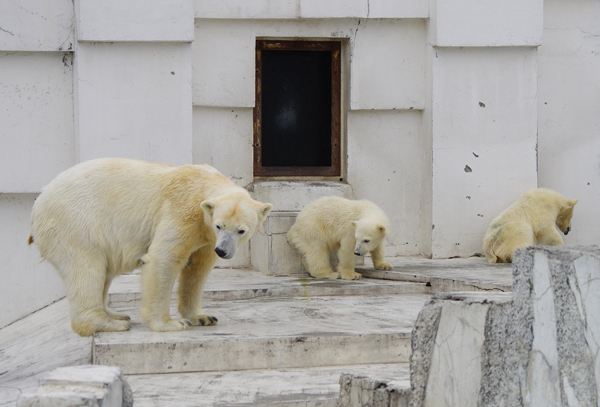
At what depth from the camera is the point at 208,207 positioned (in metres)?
3.91

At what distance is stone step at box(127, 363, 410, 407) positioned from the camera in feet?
11.0

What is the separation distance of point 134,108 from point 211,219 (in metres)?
3.05

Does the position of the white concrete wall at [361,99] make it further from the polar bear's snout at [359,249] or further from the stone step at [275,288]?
the polar bear's snout at [359,249]

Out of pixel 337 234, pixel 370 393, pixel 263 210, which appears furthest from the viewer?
pixel 337 234

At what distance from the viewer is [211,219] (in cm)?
395

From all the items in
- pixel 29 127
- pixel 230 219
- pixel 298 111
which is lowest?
pixel 230 219

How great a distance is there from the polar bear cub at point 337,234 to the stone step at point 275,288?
174 millimetres

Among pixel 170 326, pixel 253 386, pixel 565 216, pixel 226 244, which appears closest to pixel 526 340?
pixel 253 386

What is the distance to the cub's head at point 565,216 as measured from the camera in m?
6.85

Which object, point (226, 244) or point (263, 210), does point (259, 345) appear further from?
point (263, 210)

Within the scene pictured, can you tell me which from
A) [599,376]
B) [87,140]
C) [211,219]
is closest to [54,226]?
[211,219]

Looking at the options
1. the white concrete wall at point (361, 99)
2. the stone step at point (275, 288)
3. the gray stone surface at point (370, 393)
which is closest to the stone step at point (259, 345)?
the stone step at point (275, 288)

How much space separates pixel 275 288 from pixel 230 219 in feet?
6.27

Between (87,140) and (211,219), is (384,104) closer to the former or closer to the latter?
(87,140)
